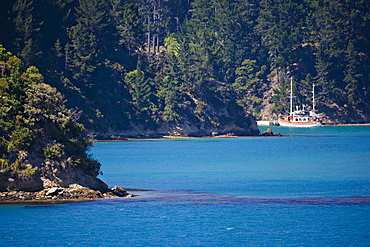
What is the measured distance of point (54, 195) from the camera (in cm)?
4203

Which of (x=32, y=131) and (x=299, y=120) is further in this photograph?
(x=299, y=120)

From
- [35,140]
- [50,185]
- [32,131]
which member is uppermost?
[32,131]

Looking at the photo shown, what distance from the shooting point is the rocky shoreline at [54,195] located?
4078 cm

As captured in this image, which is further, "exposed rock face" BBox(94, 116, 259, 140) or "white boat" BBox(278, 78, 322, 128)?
"white boat" BBox(278, 78, 322, 128)

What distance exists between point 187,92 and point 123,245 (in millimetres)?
112469

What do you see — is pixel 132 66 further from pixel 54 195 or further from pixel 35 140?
pixel 54 195

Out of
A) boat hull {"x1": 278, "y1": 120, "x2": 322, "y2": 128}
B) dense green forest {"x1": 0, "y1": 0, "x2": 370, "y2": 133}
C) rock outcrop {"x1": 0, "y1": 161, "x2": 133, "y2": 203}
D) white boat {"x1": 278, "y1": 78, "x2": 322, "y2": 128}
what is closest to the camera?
rock outcrop {"x1": 0, "y1": 161, "x2": 133, "y2": 203}

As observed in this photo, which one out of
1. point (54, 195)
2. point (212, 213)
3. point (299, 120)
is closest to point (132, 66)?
point (299, 120)

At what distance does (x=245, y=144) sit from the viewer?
11856 centimetres

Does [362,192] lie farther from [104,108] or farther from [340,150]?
[104,108]

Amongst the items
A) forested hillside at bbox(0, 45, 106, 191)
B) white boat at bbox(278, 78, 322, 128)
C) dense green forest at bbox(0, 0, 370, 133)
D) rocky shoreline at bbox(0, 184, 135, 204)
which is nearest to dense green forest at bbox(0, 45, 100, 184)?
forested hillside at bbox(0, 45, 106, 191)

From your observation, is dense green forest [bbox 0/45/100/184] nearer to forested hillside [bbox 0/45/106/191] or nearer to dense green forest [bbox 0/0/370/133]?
forested hillside [bbox 0/45/106/191]

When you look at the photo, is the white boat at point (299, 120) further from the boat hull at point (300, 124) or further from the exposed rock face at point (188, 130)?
the exposed rock face at point (188, 130)

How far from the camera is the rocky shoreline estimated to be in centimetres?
4078
